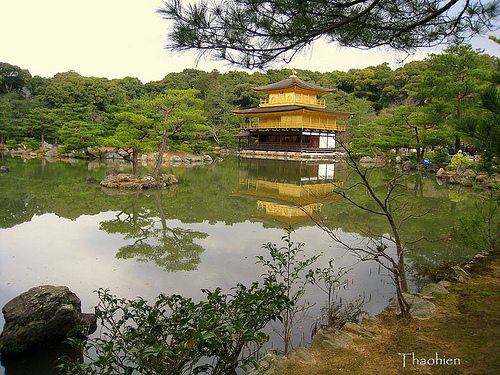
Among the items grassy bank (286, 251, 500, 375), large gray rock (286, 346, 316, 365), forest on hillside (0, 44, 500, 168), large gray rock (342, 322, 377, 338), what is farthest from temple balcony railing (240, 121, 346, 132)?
large gray rock (286, 346, 316, 365)

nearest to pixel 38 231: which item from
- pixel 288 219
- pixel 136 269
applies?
pixel 136 269

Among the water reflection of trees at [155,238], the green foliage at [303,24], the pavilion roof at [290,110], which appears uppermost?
the pavilion roof at [290,110]

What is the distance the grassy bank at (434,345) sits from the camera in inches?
72.0

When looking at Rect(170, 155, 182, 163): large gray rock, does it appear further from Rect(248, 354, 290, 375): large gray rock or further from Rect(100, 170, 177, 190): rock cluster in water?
Rect(248, 354, 290, 375): large gray rock

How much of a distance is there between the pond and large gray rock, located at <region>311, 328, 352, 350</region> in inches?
12.6

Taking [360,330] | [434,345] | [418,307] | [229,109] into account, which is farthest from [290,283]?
[229,109]

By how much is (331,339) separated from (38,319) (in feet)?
6.99

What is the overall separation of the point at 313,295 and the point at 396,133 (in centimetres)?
1488

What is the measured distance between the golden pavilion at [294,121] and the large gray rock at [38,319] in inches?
753

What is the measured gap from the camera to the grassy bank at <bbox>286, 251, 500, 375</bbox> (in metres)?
1.83

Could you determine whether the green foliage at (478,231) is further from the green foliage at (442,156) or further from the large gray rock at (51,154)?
the large gray rock at (51,154)

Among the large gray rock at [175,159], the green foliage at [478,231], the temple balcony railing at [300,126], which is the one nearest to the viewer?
the green foliage at [478,231]

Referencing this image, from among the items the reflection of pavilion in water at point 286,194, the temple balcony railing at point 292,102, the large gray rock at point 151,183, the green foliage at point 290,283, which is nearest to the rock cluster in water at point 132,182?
the large gray rock at point 151,183

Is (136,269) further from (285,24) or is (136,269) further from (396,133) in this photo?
(396,133)
